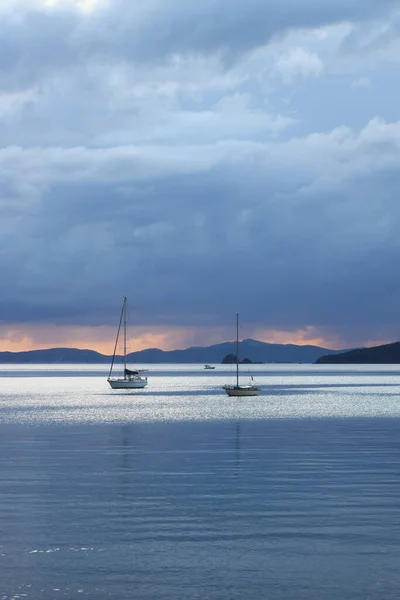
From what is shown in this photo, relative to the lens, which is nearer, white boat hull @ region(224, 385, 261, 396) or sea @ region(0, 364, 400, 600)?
sea @ region(0, 364, 400, 600)

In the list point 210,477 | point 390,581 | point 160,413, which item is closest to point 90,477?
point 210,477

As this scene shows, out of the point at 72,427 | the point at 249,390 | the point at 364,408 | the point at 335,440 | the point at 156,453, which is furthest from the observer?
the point at 249,390

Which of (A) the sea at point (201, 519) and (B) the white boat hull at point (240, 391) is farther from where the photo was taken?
(B) the white boat hull at point (240, 391)

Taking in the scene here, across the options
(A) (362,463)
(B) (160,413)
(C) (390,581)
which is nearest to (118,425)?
(B) (160,413)

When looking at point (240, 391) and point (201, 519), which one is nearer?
point (201, 519)

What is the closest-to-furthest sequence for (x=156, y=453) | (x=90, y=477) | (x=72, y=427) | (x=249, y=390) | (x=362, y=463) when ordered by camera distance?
1. (x=90, y=477)
2. (x=362, y=463)
3. (x=156, y=453)
4. (x=72, y=427)
5. (x=249, y=390)

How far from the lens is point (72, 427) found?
8794 centimetres

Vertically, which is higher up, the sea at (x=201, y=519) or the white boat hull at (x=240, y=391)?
the white boat hull at (x=240, y=391)

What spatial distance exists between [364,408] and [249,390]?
40955 millimetres

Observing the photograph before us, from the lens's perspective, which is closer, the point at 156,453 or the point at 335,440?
the point at 156,453

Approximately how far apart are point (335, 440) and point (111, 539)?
144ft

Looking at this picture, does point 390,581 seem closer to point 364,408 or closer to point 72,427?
point 72,427

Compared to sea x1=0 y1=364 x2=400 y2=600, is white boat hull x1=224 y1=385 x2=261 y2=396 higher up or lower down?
higher up

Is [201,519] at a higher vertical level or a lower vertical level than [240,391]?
lower
